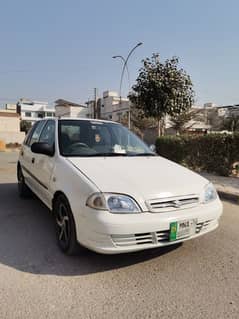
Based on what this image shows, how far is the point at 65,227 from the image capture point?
3182 mm

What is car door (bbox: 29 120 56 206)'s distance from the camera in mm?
3695

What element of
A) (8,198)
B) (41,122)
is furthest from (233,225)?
(8,198)

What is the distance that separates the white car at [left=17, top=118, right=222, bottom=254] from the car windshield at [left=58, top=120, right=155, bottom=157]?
0.05 ft

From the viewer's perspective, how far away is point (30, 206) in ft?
17.0

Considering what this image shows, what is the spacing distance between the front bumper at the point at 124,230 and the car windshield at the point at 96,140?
1.24 metres

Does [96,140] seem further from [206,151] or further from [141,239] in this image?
[206,151]

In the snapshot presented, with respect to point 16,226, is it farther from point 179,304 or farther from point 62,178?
point 179,304

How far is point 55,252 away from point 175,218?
1.51 meters

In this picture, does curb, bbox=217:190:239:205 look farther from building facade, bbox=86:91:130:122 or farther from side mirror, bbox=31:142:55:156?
building facade, bbox=86:91:130:122

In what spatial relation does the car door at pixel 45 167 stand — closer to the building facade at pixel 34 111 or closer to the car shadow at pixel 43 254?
the car shadow at pixel 43 254

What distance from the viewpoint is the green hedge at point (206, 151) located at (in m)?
8.30

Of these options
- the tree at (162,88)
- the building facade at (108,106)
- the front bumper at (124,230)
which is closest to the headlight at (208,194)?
the front bumper at (124,230)

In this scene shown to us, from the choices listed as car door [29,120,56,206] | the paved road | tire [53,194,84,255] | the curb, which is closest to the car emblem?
the paved road

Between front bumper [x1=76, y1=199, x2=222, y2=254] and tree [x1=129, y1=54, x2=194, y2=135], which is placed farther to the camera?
tree [x1=129, y1=54, x2=194, y2=135]
